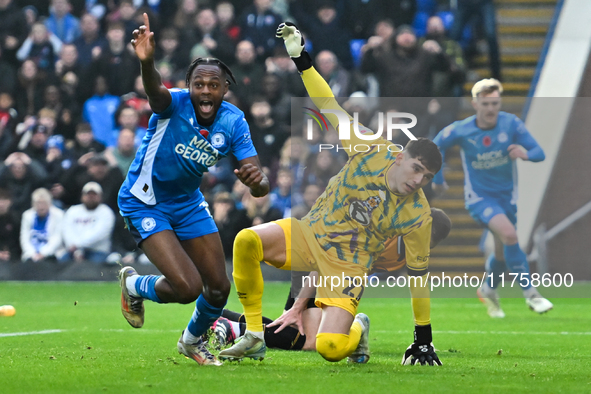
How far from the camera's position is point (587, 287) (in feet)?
31.6

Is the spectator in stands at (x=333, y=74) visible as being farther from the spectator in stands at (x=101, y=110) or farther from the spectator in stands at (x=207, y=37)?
the spectator in stands at (x=101, y=110)

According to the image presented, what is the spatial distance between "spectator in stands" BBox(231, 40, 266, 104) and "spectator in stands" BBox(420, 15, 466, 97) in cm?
290

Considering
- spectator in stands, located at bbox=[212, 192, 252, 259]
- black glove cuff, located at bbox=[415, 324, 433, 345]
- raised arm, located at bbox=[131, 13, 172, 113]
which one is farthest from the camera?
spectator in stands, located at bbox=[212, 192, 252, 259]

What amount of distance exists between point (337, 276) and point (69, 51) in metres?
10.8

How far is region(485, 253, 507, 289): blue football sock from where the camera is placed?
9.98m

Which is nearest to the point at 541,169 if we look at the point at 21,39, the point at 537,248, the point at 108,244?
the point at 537,248

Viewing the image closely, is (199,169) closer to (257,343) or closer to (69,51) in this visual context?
(257,343)

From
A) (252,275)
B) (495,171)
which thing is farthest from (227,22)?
(252,275)

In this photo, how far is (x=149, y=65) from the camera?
17.5ft

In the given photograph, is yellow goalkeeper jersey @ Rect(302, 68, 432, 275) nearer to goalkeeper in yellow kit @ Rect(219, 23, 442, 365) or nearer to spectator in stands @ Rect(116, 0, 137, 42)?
goalkeeper in yellow kit @ Rect(219, 23, 442, 365)

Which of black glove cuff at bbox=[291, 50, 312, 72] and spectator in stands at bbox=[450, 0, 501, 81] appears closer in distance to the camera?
black glove cuff at bbox=[291, 50, 312, 72]

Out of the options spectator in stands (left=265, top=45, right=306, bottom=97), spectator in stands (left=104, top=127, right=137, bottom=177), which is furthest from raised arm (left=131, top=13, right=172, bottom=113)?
spectator in stands (left=265, top=45, right=306, bottom=97)

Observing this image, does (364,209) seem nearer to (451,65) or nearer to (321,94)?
(321,94)

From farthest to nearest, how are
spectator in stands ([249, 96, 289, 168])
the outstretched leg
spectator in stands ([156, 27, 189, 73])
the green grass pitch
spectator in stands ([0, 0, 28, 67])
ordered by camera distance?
spectator in stands ([0, 0, 28, 67]), spectator in stands ([156, 27, 189, 73]), spectator in stands ([249, 96, 289, 168]), the outstretched leg, the green grass pitch
